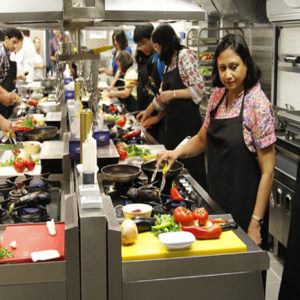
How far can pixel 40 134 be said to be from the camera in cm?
404

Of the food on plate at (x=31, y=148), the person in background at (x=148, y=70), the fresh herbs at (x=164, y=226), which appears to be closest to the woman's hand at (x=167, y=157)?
the fresh herbs at (x=164, y=226)

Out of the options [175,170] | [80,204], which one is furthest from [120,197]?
[80,204]

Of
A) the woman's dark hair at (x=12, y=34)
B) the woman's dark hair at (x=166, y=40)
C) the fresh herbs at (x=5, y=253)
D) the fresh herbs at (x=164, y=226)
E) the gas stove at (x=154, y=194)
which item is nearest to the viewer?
the fresh herbs at (x=5, y=253)

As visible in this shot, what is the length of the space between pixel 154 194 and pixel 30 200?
572 mm

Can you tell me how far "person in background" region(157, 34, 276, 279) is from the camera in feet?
8.98

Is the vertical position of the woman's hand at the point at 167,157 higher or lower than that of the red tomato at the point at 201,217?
higher

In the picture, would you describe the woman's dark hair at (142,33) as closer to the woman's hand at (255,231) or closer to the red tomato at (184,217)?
the woman's hand at (255,231)

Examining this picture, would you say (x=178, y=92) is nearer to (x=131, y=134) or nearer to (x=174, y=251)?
(x=131, y=134)

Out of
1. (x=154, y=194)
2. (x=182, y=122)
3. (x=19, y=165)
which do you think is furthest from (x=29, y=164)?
(x=182, y=122)

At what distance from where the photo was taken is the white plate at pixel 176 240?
6.30ft

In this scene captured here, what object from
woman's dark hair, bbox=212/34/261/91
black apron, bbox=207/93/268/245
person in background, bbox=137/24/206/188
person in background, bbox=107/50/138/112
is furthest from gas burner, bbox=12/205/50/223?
person in background, bbox=107/50/138/112

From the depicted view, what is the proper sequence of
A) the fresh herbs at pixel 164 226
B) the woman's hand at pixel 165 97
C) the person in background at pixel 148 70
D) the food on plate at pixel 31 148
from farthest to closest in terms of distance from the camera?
the person in background at pixel 148 70
the woman's hand at pixel 165 97
the food on plate at pixel 31 148
the fresh herbs at pixel 164 226

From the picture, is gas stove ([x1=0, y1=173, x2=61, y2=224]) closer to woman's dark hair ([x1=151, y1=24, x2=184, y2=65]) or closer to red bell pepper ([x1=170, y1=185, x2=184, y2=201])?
red bell pepper ([x1=170, y1=185, x2=184, y2=201])

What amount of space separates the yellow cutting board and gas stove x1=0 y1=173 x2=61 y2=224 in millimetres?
525
